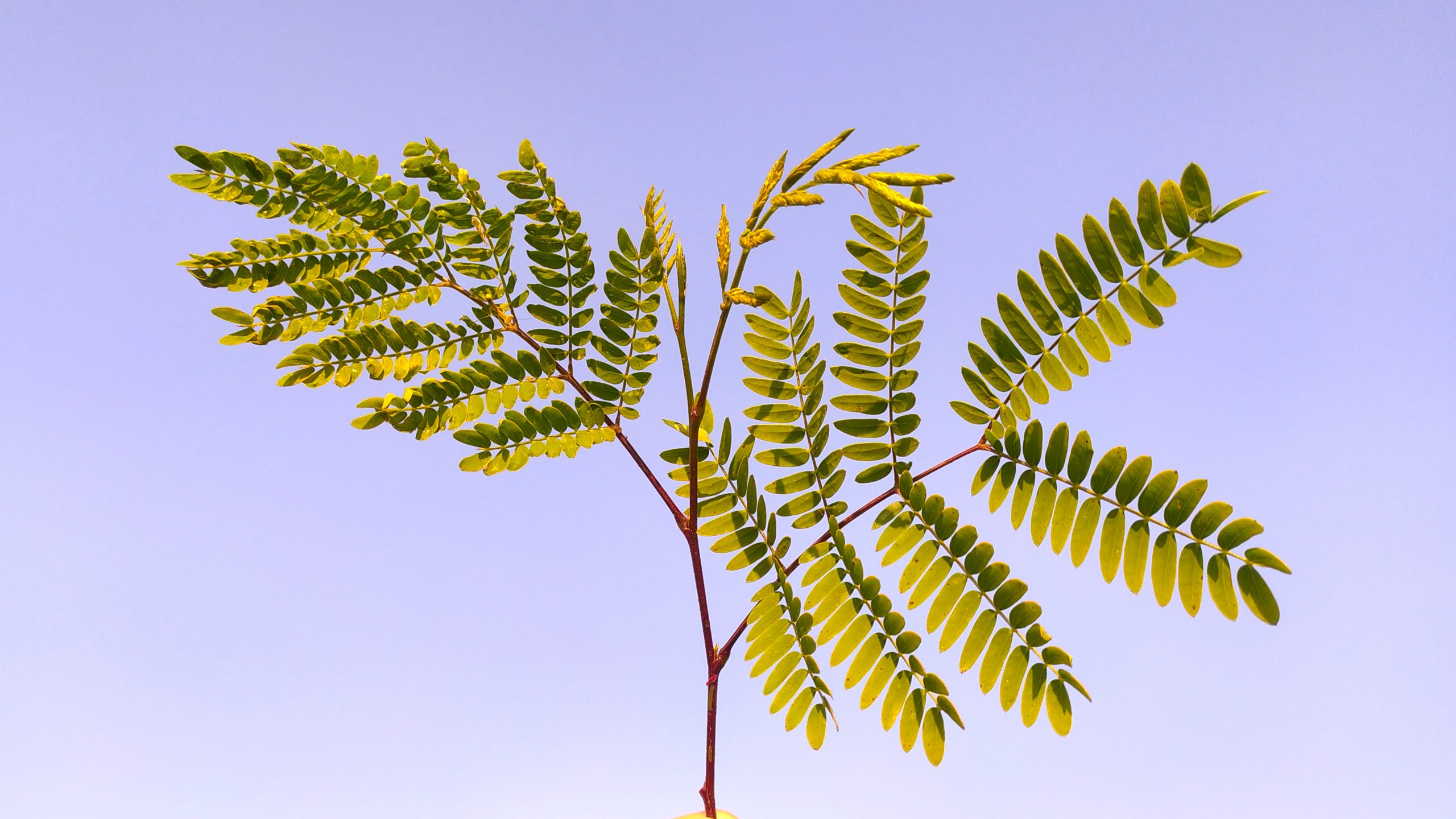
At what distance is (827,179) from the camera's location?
1.06 metres

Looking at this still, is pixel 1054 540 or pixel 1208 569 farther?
pixel 1054 540

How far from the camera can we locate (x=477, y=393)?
1.36 meters

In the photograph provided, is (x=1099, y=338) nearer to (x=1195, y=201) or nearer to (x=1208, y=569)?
(x=1195, y=201)

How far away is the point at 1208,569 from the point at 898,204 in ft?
1.93

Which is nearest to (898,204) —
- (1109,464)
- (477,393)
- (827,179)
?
(827,179)

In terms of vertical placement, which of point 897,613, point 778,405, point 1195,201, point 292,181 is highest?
point 292,181

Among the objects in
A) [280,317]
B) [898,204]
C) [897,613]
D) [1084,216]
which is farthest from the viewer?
[280,317]

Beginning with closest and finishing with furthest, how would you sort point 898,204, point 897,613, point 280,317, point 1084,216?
point 898,204, point 1084,216, point 897,613, point 280,317

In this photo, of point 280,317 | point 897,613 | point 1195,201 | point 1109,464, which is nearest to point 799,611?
point 897,613

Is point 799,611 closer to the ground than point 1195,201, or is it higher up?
closer to the ground

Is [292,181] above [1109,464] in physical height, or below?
above

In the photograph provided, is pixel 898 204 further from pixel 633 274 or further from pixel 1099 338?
pixel 633 274

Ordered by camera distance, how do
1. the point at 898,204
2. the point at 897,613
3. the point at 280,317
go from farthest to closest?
the point at 280,317
the point at 897,613
the point at 898,204

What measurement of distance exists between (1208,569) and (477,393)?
→ 41.6 inches
